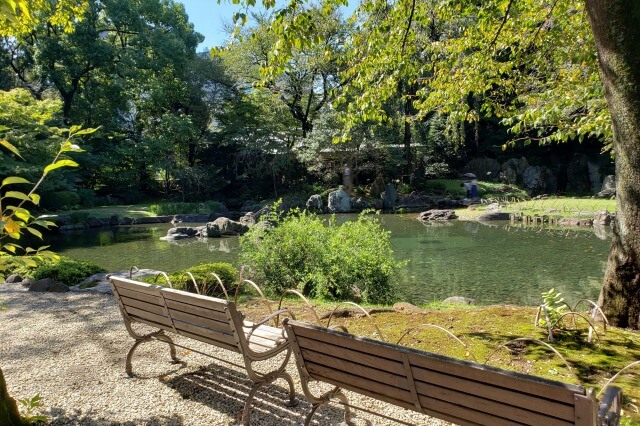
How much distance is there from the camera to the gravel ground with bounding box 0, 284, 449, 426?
3314 millimetres

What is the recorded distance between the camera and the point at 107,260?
554 inches

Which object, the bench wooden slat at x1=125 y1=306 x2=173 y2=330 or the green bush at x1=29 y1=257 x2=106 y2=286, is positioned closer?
the bench wooden slat at x1=125 y1=306 x2=173 y2=330

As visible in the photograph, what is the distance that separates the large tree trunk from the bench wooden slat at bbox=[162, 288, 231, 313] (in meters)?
3.95

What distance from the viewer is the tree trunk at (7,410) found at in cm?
261

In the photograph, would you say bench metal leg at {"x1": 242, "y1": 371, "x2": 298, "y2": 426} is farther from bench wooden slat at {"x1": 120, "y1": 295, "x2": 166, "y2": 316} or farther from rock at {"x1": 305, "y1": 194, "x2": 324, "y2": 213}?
rock at {"x1": 305, "y1": 194, "x2": 324, "y2": 213}

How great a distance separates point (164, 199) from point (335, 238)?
2822 cm

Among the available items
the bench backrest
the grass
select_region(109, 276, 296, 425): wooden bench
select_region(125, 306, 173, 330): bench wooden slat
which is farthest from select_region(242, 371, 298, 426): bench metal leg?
the grass

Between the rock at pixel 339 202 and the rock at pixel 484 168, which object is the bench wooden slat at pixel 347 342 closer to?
the rock at pixel 339 202

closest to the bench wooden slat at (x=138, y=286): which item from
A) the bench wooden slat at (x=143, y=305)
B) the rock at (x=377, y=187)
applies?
the bench wooden slat at (x=143, y=305)

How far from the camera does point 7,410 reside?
267cm

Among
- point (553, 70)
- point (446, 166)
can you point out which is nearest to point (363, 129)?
point (446, 166)

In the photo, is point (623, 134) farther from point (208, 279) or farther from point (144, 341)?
point (208, 279)

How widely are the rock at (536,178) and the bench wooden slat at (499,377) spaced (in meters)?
33.4

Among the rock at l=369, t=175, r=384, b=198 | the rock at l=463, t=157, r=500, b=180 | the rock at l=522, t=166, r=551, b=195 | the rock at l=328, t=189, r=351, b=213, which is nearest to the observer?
the rock at l=328, t=189, r=351, b=213
